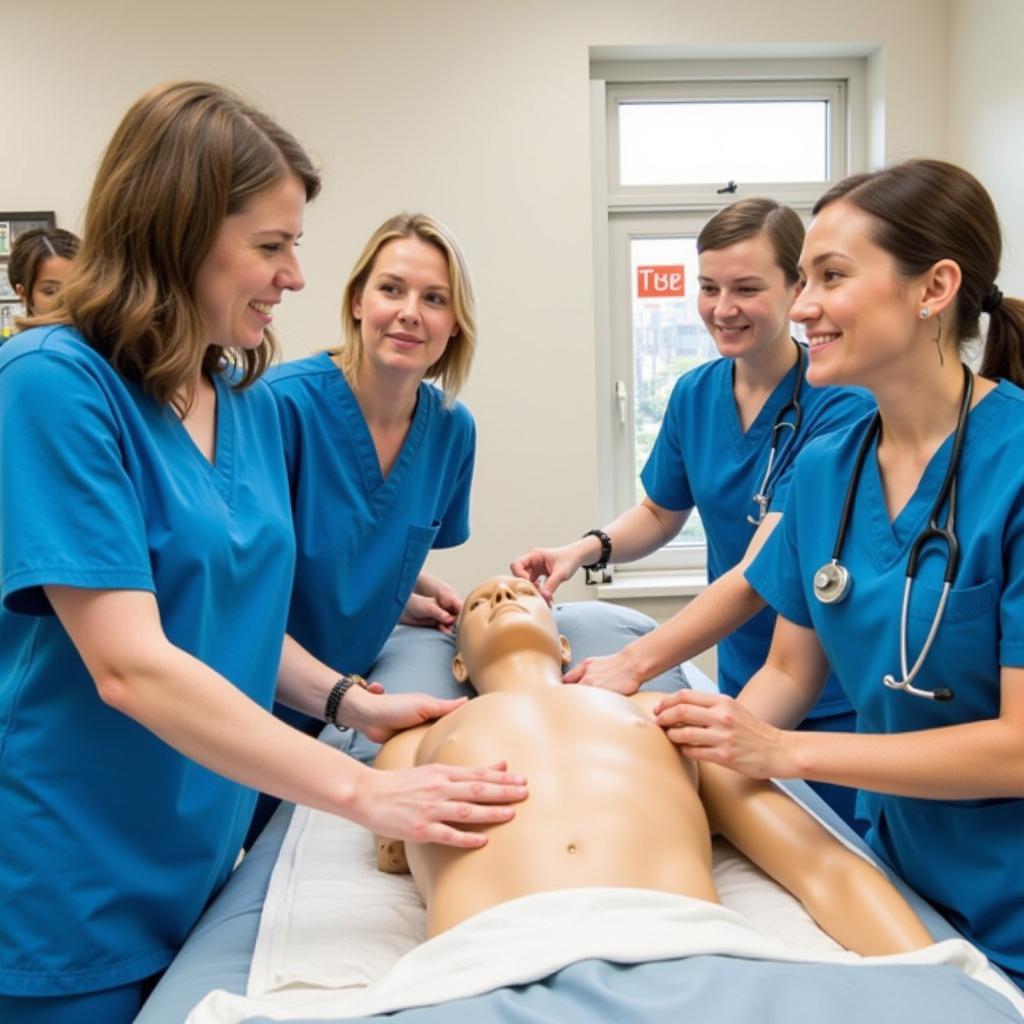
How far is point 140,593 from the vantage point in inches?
42.8

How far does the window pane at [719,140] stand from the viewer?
3.92m

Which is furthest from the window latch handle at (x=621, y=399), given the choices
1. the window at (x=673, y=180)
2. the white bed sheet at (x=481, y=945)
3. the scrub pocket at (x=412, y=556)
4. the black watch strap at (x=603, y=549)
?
the white bed sheet at (x=481, y=945)

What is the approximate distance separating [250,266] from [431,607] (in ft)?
4.14

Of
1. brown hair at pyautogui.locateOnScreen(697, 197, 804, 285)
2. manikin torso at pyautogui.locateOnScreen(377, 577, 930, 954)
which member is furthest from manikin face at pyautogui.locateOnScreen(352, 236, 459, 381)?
manikin torso at pyautogui.locateOnScreen(377, 577, 930, 954)

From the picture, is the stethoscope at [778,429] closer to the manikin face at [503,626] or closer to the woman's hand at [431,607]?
the manikin face at [503,626]

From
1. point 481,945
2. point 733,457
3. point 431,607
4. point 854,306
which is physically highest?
point 854,306

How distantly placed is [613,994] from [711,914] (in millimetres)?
189

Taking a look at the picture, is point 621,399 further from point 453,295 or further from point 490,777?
point 490,777

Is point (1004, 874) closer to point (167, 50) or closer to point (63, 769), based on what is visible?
point (63, 769)

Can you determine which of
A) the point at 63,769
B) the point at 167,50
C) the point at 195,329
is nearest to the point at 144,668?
the point at 63,769

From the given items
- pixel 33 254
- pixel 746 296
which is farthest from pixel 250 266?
pixel 33 254

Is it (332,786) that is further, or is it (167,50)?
(167,50)

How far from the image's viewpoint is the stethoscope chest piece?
52.7 inches

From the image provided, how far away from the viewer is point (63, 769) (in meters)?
1.14
